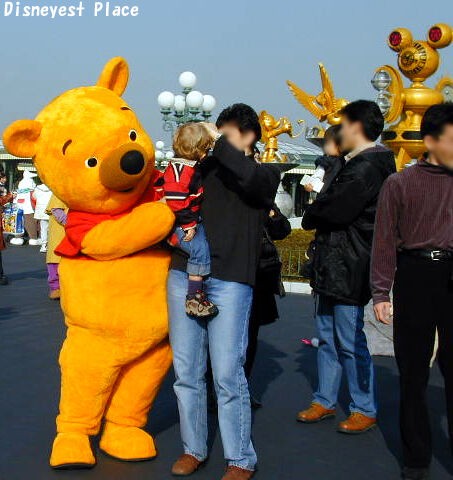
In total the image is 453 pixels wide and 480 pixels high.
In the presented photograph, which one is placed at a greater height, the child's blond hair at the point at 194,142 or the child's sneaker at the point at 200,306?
the child's blond hair at the point at 194,142

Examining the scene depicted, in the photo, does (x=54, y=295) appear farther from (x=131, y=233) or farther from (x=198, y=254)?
(x=198, y=254)

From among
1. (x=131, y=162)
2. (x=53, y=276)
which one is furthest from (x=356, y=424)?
(x=53, y=276)

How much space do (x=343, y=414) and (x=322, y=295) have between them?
2.86 ft

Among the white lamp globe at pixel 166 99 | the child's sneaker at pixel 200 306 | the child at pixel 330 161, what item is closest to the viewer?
the child's sneaker at pixel 200 306

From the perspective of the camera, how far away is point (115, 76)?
4680mm

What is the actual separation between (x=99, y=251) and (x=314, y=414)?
184cm

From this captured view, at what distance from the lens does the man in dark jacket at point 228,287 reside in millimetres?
3861

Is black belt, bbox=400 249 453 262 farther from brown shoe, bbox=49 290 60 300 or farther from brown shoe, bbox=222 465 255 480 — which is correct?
brown shoe, bbox=49 290 60 300

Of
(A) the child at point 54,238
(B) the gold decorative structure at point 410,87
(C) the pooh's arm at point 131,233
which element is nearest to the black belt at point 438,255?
(C) the pooh's arm at point 131,233

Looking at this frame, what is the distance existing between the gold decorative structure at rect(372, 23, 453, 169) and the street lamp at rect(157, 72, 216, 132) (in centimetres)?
588

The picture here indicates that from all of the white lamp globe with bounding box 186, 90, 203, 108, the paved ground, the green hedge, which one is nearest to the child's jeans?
the paved ground

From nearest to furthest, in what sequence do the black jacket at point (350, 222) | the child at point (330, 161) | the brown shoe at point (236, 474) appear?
the brown shoe at point (236, 474), the black jacket at point (350, 222), the child at point (330, 161)

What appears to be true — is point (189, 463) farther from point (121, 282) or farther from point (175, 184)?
point (175, 184)

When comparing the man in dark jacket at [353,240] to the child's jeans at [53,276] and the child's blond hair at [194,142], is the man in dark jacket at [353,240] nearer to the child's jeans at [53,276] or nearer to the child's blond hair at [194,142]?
the child's blond hair at [194,142]
